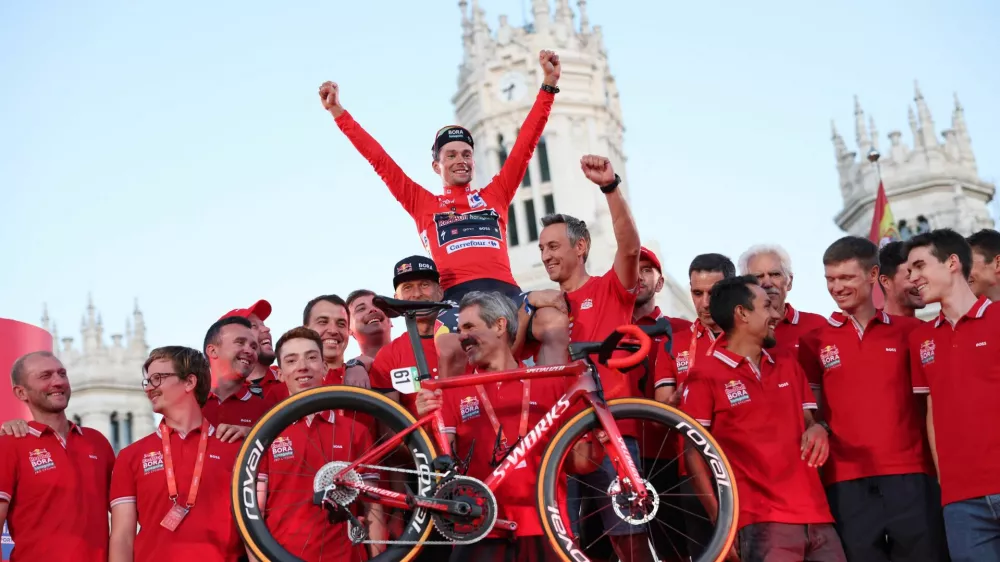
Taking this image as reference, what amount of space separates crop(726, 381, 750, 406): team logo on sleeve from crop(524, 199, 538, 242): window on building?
64.5m

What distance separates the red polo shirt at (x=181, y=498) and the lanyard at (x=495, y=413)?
1572mm

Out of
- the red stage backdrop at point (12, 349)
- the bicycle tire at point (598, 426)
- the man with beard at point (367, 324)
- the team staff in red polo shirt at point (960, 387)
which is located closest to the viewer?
the bicycle tire at point (598, 426)

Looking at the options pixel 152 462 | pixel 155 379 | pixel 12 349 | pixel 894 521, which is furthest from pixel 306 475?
pixel 12 349

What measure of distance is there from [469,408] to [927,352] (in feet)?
9.72

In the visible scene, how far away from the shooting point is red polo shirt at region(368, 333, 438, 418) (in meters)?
8.02

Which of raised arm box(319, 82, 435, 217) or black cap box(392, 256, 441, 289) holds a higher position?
raised arm box(319, 82, 435, 217)

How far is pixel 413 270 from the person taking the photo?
8.21 meters

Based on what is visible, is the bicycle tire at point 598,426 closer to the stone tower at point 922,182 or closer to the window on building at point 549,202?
the stone tower at point 922,182

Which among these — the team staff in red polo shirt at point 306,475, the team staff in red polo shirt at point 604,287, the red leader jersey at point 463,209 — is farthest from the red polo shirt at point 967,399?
the team staff in red polo shirt at point 306,475

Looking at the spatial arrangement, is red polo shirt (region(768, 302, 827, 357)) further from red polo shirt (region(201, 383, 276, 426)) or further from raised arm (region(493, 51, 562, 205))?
red polo shirt (region(201, 383, 276, 426))

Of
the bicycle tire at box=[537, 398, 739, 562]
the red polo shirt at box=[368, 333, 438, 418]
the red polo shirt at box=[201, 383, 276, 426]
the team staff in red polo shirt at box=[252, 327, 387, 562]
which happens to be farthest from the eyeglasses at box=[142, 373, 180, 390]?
the bicycle tire at box=[537, 398, 739, 562]

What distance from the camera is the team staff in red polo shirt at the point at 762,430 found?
24.0 feet

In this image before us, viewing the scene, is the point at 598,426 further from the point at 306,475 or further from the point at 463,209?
A: the point at 463,209

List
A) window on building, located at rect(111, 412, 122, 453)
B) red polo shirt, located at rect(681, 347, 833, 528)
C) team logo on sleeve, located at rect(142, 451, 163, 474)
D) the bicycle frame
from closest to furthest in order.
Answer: the bicycle frame < red polo shirt, located at rect(681, 347, 833, 528) < team logo on sleeve, located at rect(142, 451, 163, 474) < window on building, located at rect(111, 412, 122, 453)
